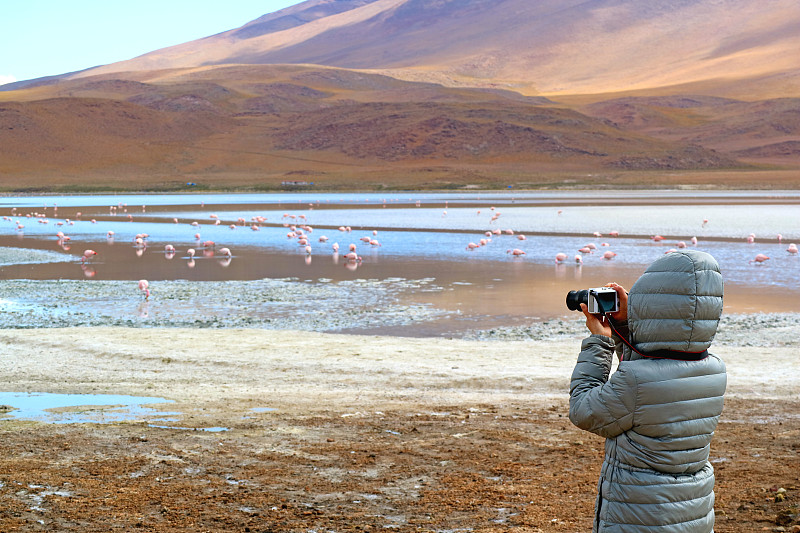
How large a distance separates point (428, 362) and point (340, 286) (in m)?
7.11

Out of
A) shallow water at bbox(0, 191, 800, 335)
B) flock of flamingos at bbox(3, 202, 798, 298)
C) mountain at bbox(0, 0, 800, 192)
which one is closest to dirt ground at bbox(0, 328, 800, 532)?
shallow water at bbox(0, 191, 800, 335)

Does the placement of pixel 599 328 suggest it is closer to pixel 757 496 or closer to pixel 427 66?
pixel 757 496

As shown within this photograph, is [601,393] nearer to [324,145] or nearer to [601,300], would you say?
[601,300]

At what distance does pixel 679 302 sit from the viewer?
10.2ft

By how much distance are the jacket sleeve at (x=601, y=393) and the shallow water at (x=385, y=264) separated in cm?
813

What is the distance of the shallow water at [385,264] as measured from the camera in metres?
13.2

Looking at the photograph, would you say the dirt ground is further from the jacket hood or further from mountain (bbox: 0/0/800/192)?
mountain (bbox: 0/0/800/192)

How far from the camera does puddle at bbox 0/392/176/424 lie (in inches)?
267

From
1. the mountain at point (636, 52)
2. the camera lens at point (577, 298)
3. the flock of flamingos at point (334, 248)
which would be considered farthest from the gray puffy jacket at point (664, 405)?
the mountain at point (636, 52)

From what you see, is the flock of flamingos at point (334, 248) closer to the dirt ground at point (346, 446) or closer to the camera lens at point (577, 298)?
the dirt ground at point (346, 446)

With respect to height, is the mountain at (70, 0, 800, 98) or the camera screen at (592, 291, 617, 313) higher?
the mountain at (70, 0, 800, 98)

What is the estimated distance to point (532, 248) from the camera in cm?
2359

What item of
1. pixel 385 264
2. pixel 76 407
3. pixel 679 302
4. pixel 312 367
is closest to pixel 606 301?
pixel 679 302

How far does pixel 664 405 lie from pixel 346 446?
3.15 meters
